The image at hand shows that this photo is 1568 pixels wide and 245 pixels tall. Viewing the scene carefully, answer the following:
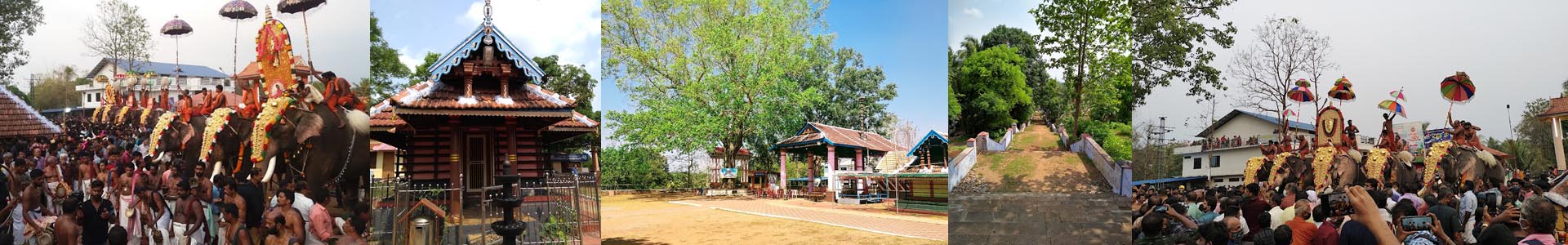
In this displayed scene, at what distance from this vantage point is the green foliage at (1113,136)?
21.0ft

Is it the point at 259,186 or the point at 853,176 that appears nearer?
the point at 259,186

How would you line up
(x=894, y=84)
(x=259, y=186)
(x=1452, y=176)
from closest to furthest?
1. (x=259, y=186)
2. (x=1452, y=176)
3. (x=894, y=84)

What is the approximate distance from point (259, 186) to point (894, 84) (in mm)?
4589

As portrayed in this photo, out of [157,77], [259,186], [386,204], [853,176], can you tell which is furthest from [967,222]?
[157,77]

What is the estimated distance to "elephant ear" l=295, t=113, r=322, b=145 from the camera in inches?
230

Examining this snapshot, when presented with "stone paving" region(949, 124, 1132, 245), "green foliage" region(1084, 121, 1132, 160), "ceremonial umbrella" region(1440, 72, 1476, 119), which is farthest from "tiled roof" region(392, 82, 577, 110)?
"ceremonial umbrella" region(1440, 72, 1476, 119)

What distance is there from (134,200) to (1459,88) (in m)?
9.13

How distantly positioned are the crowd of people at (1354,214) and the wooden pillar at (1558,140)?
246mm

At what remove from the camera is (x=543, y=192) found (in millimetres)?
7199

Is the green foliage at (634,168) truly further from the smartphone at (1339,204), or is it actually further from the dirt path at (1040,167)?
the smartphone at (1339,204)

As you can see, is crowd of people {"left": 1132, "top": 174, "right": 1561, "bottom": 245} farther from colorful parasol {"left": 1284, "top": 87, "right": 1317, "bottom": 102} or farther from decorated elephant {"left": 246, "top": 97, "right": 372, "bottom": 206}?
decorated elephant {"left": 246, "top": 97, "right": 372, "bottom": 206}

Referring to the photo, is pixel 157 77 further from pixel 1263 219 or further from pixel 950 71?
pixel 1263 219

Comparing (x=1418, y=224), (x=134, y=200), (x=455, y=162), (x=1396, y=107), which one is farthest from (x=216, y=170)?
(x=1396, y=107)

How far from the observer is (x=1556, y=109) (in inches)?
239
